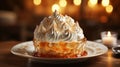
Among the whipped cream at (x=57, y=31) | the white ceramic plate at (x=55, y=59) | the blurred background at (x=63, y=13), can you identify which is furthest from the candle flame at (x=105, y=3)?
the whipped cream at (x=57, y=31)

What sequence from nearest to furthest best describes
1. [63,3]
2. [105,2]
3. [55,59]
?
1. [55,59]
2. [105,2]
3. [63,3]

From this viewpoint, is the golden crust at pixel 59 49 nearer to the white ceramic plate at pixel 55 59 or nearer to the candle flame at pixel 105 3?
the white ceramic plate at pixel 55 59

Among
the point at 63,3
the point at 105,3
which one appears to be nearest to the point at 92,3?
the point at 105,3

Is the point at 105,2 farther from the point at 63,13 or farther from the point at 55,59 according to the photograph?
the point at 55,59

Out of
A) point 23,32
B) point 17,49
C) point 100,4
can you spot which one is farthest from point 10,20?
point 17,49

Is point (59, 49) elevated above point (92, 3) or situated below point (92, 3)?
below

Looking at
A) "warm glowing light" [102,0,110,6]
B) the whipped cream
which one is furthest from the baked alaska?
"warm glowing light" [102,0,110,6]
